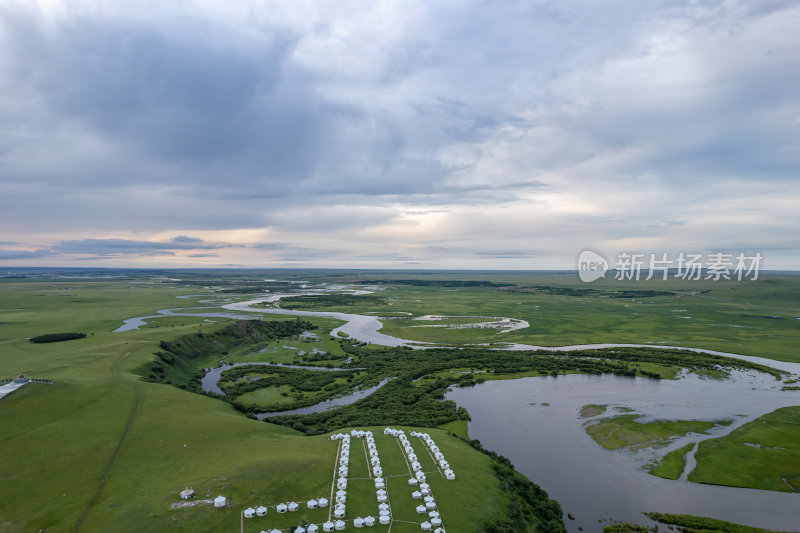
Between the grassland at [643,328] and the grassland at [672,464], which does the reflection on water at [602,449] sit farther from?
the grassland at [643,328]

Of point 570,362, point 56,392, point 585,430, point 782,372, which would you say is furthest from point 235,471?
point 782,372

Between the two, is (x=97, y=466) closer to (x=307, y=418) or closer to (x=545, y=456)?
(x=307, y=418)

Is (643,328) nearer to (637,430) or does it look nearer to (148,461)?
(637,430)

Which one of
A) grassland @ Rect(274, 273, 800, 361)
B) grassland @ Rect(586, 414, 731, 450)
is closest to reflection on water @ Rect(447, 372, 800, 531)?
grassland @ Rect(586, 414, 731, 450)

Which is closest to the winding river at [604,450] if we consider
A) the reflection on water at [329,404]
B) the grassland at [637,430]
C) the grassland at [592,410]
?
the grassland at [592,410]

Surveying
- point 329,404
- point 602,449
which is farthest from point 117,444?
point 602,449
